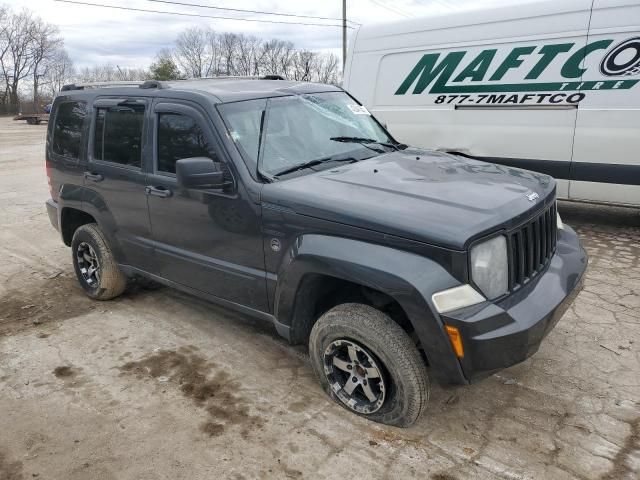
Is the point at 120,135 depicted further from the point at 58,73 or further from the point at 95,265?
the point at 58,73

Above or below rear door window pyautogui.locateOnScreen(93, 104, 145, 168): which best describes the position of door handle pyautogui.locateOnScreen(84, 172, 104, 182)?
below

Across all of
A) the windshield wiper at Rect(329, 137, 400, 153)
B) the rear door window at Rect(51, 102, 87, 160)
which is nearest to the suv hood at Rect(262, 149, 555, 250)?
the windshield wiper at Rect(329, 137, 400, 153)

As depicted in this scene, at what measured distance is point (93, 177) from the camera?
14.3 ft

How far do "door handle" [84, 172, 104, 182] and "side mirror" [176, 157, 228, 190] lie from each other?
1486 millimetres

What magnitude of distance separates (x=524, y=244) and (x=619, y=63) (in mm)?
3932

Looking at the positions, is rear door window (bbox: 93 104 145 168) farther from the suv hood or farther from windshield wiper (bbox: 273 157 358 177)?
the suv hood

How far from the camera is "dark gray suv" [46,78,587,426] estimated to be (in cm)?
252

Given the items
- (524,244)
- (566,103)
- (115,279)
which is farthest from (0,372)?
(566,103)

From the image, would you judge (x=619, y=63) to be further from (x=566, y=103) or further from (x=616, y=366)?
(x=616, y=366)

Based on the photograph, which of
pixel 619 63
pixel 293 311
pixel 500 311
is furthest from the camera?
pixel 619 63

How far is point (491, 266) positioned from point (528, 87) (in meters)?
4.36

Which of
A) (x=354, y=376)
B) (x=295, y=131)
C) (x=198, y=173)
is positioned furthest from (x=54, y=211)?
(x=354, y=376)

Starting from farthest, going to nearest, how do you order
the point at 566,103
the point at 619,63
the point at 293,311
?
the point at 566,103 → the point at 619,63 → the point at 293,311

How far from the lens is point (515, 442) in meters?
2.75
